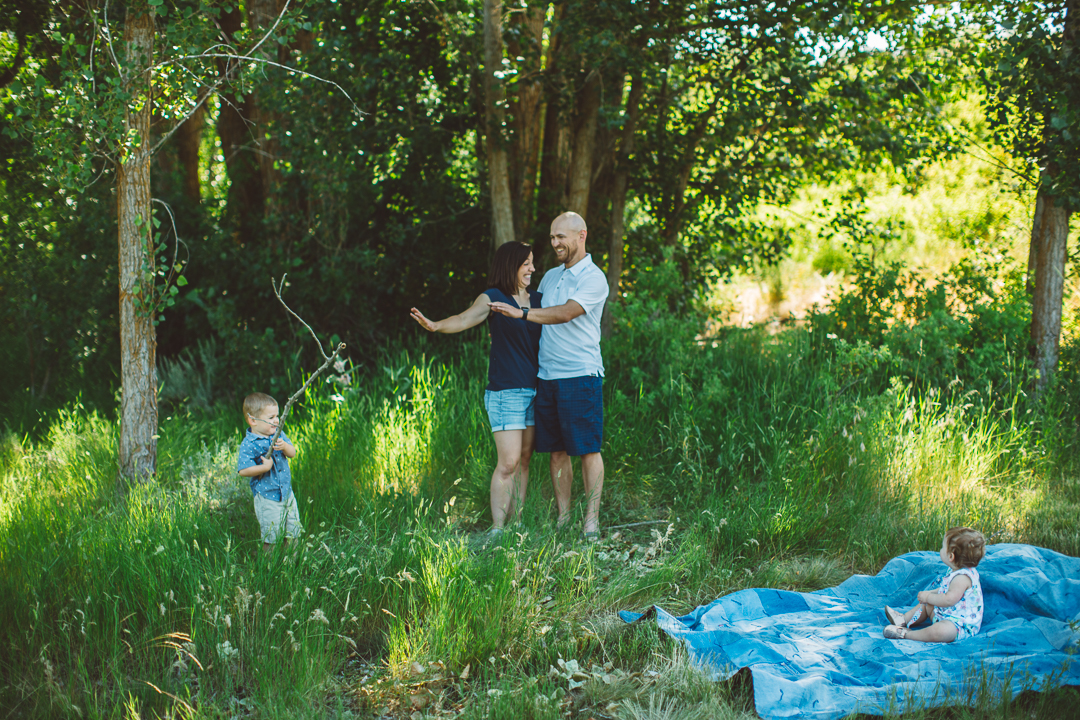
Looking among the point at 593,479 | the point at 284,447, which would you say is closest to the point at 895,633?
the point at 593,479

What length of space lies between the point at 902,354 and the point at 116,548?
5.88 m

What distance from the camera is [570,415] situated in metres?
4.77

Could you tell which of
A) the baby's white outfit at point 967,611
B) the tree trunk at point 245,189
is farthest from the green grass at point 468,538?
the tree trunk at point 245,189

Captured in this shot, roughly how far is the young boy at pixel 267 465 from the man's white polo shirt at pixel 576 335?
1611 millimetres

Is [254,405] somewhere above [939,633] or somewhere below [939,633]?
above

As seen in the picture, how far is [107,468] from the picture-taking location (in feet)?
18.0

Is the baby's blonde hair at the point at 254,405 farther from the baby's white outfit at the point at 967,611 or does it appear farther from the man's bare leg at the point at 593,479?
the baby's white outfit at the point at 967,611

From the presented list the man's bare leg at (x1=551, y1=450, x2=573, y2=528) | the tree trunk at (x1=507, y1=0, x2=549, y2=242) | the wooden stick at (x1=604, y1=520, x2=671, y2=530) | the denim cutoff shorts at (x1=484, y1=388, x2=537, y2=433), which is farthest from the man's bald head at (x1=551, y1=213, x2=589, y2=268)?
the tree trunk at (x1=507, y1=0, x2=549, y2=242)

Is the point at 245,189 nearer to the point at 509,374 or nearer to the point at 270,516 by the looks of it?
the point at 509,374

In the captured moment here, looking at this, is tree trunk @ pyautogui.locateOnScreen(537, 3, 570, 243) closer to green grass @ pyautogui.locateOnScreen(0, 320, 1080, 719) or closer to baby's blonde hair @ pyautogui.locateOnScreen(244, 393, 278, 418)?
green grass @ pyautogui.locateOnScreen(0, 320, 1080, 719)

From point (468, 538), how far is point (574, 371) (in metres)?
1.19

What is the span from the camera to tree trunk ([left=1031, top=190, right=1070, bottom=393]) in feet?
20.9

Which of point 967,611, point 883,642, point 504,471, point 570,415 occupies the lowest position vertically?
point 883,642

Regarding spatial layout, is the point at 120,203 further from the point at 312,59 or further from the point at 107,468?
the point at 312,59
